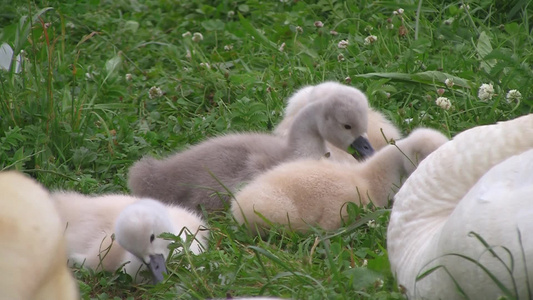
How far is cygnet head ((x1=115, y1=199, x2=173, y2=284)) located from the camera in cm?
340

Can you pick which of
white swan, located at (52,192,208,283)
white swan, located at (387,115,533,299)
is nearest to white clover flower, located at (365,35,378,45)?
white swan, located at (52,192,208,283)

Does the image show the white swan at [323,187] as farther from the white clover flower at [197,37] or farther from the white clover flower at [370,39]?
the white clover flower at [197,37]

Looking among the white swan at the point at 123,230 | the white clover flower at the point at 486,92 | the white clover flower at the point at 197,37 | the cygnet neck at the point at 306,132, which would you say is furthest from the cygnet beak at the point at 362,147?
the white clover flower at the point at 197,37

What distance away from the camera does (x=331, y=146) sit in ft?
15.2

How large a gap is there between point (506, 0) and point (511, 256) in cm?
362

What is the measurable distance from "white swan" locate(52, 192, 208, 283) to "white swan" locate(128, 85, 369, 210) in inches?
9.3

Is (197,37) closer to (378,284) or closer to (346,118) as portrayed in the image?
(346,118)

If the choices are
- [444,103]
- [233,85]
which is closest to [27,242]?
[444,103]

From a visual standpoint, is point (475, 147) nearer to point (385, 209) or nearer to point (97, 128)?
point (385, 209)

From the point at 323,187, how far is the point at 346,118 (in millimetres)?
589

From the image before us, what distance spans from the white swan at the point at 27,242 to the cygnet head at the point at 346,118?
9.21 ft

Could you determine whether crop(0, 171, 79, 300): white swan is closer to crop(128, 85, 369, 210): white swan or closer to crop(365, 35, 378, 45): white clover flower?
crop(128, 85, 369, 210): white swan

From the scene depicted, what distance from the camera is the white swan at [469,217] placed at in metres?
2.30

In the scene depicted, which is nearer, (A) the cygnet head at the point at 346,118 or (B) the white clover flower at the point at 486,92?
(A) the cygnet head at the point at 346,118
